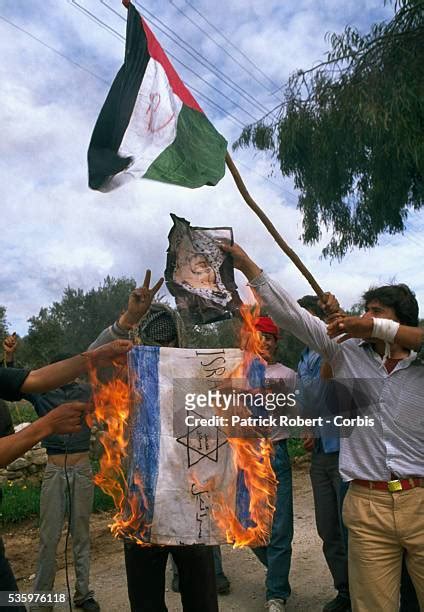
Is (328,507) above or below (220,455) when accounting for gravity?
below

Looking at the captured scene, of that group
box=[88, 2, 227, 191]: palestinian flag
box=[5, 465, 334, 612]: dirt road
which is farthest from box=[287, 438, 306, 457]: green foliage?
box=[88, 2, 227, 191]: palestinian flag

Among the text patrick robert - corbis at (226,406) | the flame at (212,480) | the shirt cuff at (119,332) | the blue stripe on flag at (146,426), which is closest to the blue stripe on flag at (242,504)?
the flame at (212,480)

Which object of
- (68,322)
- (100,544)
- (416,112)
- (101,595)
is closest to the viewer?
(101,595)

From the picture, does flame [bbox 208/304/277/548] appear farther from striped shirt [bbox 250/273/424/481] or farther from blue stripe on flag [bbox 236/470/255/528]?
striped shirt [bbox 250/273/424/481]

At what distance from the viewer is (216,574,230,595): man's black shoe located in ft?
14.7

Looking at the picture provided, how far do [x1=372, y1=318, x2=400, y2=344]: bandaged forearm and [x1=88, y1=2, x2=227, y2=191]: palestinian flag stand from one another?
1042mm

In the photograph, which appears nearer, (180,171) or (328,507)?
(180,171)

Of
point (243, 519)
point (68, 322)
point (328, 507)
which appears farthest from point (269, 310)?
point (68, 322)

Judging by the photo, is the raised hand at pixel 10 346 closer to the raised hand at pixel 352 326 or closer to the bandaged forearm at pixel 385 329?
the raised hand at pixel 352 326

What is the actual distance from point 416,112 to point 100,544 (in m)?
7.11

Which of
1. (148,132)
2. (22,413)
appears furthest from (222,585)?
(22,413)

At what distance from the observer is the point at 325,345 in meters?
3.00

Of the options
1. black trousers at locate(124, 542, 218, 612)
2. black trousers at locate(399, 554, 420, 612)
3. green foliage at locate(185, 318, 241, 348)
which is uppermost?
green foliage at locate(185, 318, 241, 348)

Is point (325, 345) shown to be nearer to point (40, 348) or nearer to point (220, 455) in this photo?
point (220, 455)
